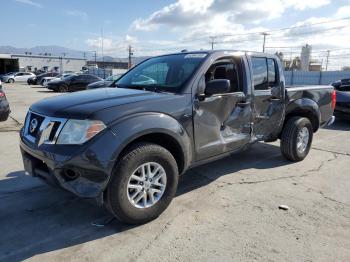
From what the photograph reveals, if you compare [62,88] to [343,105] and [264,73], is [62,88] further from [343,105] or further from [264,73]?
[264,73]

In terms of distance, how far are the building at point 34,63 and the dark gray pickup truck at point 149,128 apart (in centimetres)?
6725

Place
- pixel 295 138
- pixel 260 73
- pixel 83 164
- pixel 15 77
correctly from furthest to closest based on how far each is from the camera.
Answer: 1. pixel 15 77
2. pixel 295 138
3. pixel 260 73
4. pixel 83 164

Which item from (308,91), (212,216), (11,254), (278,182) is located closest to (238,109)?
(278,182)

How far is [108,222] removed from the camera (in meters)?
3.62

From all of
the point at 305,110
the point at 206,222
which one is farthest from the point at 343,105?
the point at 206,222

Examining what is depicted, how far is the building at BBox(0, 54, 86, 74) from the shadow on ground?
219ft

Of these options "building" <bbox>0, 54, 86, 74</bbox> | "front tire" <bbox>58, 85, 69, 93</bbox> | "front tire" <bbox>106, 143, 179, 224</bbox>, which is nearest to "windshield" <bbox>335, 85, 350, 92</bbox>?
"front tire" <bbox>106, 143, 179, 224</bbox>

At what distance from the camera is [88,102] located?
3.50 meters

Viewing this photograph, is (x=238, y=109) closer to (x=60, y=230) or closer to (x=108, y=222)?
(x=108, y=222)

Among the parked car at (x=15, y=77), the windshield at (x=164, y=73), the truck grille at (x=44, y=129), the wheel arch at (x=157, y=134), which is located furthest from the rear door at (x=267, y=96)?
the parked car at (x=15, y=77)

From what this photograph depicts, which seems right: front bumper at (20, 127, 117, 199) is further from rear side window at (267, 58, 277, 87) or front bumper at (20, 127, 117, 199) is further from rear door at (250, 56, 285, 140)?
rear side window at (267, 58, 277, 87)

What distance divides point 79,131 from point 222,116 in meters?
1.90

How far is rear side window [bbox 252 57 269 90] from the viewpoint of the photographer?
5.01 meters

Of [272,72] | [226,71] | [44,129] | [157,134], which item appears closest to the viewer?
[44,129]
